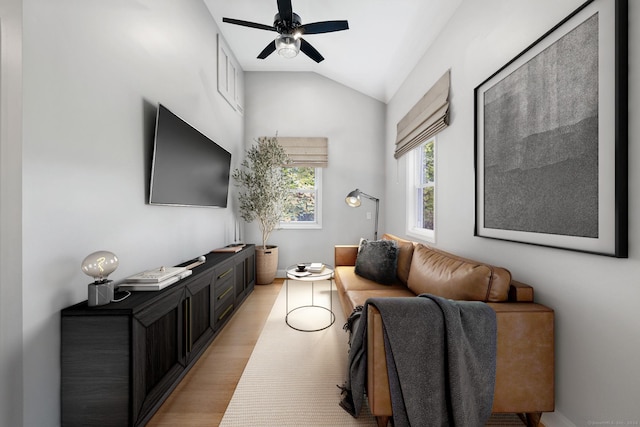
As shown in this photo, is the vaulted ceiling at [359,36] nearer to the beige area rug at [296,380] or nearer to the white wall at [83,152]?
the white wall at [83,152]

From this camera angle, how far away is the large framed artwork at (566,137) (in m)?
1.04

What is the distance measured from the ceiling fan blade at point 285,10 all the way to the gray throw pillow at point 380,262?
223 centimetres

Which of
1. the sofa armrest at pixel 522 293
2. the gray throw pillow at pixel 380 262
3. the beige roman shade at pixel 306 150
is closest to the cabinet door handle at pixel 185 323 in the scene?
the gray throw pillow at pixel 380 262

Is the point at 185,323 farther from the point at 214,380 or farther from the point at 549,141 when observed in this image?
the point at 549,141

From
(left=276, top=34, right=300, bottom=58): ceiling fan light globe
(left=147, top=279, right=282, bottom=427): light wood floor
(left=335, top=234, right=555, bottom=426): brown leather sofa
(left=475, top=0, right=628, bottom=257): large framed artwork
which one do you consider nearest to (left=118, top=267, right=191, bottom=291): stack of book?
(left=147, top=279, right=282, bottom=427): light wood floor

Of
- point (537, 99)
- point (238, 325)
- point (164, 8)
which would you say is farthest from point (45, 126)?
point (537, 99)

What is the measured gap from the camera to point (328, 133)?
428 cm

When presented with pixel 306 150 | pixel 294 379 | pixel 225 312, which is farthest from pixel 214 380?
pixel 306 150

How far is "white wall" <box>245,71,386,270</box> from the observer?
13.9ft

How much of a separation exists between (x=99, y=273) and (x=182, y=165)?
1.18 meters

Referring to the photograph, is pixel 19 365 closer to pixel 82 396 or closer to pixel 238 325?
pixel 82 396

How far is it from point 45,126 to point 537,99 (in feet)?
7.88

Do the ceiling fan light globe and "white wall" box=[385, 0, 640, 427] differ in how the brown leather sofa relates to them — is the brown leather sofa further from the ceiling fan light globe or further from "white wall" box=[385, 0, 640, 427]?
the ceiling fan light globe

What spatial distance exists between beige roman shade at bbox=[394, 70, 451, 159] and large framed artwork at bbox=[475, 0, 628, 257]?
622mm
